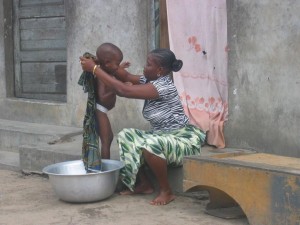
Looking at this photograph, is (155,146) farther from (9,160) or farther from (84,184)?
(9,160)

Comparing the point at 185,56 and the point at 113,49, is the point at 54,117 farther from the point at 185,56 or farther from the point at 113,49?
the point at 113,49

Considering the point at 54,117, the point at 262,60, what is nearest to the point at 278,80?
the point at 262,60

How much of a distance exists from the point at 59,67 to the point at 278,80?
3487mm

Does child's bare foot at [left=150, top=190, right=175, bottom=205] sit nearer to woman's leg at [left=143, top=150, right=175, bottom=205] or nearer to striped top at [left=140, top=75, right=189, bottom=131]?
woman's leg at [left=143, top=150, right=175, bottom=205]

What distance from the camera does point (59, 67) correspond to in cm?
762

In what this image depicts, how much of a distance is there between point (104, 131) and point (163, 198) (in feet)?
2.60

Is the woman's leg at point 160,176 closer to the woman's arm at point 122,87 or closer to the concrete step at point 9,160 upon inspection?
the woman's arm at point 122,87

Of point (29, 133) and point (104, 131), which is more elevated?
point (104, 131)

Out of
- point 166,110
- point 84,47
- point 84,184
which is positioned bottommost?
point 84,184

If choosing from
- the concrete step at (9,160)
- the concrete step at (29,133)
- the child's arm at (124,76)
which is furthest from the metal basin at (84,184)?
the concrete step at (29,133)

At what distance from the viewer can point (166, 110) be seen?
4695 mm

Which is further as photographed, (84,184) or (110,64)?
(110,64)

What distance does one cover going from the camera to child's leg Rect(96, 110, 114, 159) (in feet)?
16.0

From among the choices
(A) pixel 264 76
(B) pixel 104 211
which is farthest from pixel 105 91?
(A) pixel 264 76
